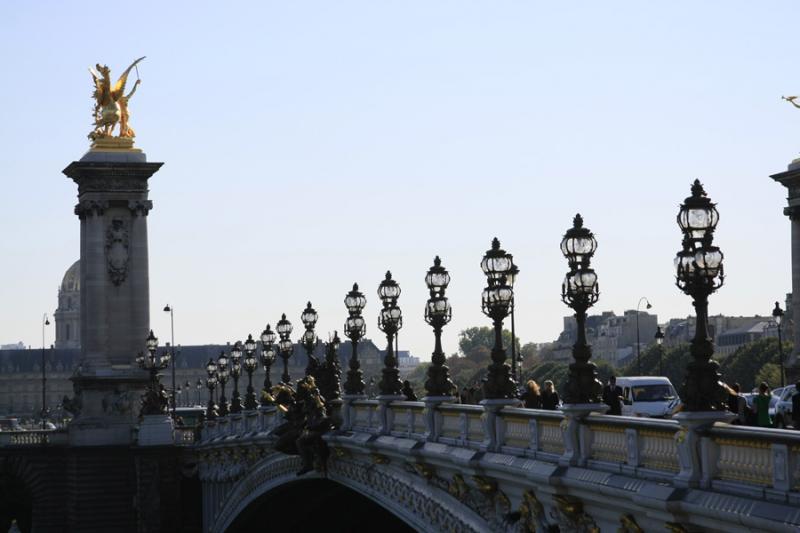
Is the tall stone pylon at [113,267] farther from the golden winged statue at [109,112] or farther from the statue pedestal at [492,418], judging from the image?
the statue pedestal at [492,418]

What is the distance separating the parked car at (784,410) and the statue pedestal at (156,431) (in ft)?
165

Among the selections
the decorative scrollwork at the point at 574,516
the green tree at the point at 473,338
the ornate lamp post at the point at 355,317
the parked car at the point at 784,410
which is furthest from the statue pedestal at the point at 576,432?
the green tree at the point at 473,338

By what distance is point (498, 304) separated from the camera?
2988 cm

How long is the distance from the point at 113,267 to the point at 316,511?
123 feet

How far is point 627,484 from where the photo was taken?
72.1 feet

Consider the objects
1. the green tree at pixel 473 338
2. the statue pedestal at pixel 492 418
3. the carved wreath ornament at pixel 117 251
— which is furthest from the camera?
the green tree at pixel 473 338

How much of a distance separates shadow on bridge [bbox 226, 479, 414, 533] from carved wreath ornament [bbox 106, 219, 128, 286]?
30.7 metres

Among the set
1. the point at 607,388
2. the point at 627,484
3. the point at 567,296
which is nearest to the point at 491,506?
the point at 607,388

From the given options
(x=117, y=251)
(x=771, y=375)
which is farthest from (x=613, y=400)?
(x=117, y=251)

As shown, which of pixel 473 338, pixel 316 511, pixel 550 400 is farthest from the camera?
pixel 473 338

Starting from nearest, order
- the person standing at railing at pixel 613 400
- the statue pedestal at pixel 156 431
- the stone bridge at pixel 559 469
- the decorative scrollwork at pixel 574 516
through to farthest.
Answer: the stone bridge at pixel 559 469, the decorative scrollwork at pixel 574 516, the person standing at railing at pixel 613 400, the statue pedestal at pixel 156 431

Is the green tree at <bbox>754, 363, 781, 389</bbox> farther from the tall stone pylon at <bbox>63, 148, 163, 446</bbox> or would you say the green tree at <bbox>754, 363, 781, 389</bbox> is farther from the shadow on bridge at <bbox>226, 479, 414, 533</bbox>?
the tall stone pylon at <bbox>63, 148, 163, 446</bbox>

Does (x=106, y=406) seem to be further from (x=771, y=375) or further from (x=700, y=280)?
(x=700, y=280)

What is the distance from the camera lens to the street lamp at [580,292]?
24.7 metres
